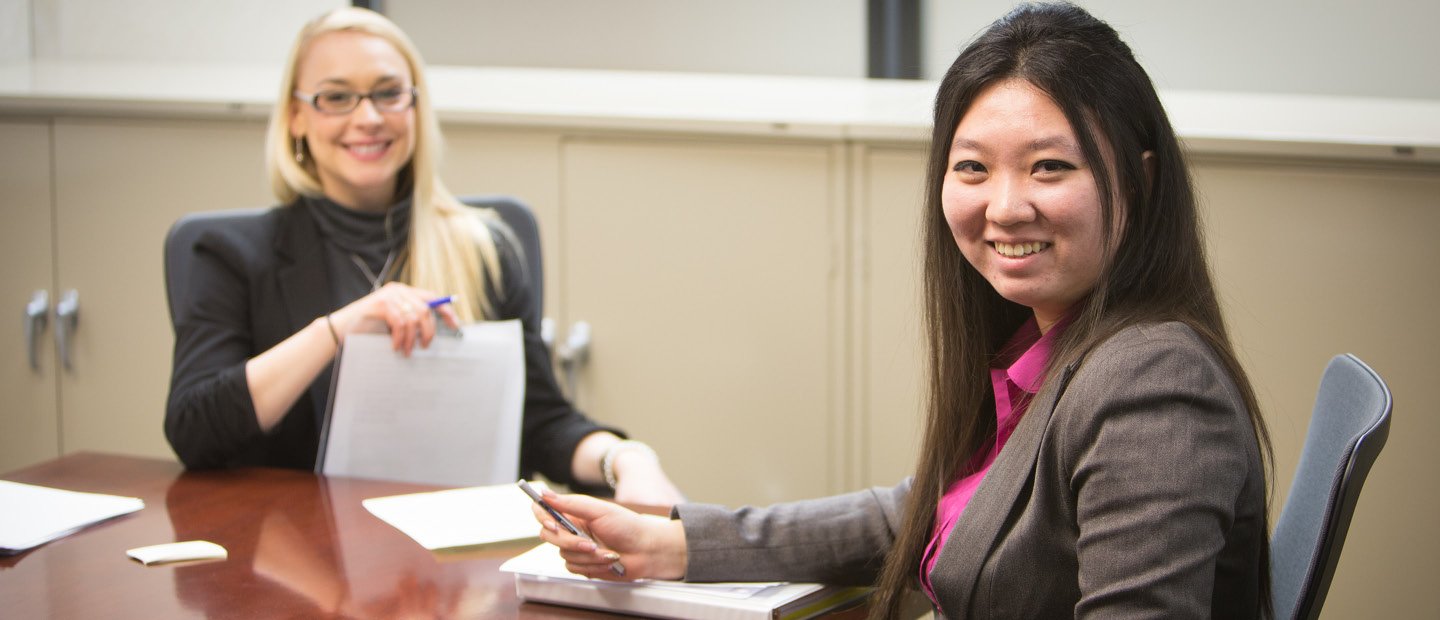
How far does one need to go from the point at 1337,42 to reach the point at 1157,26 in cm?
39

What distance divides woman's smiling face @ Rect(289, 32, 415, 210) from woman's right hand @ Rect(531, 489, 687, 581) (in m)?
1.02

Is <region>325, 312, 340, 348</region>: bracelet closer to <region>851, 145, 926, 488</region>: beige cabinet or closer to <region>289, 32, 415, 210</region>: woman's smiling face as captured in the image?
<region>289, 32, 415, 210</region>: woman's smiling face

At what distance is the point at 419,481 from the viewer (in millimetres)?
1936

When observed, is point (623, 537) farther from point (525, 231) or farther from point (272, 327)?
point (525, 231)

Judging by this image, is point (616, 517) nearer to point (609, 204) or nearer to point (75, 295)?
point (609, 204)

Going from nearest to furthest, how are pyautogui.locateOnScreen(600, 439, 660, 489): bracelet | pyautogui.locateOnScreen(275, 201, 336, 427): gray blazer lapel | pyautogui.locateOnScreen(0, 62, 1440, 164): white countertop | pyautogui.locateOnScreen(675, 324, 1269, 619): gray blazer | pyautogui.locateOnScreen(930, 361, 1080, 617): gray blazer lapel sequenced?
pyautogui.locateOnScreen(675, 324, 1269, 619): gray blazer < pyautogui.locateOnScreen(930, 361, 1080, 617): gray blazer lapel < pyautogui.locateOnScreen(600, 439, 660, 489): bracelet < pyautogui.locateOnScreen(275, 201, 336, 427): gray blazer lapel < pyautogui.locateOnScreen(0, 62, 1440, 164): white countertop

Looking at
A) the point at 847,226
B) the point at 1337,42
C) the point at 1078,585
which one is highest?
the point at 1337,42

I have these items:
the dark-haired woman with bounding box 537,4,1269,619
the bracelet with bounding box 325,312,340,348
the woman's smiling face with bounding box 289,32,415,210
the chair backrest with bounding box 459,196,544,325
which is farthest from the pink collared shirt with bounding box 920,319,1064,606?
the woman's smiling face with bounding box 289,32,415,210

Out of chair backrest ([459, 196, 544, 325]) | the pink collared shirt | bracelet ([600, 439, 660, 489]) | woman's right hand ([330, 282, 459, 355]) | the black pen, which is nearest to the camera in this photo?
the pink collared shirt

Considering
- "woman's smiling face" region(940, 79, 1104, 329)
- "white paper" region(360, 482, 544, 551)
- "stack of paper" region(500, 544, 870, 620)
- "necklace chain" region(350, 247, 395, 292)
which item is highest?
"woman's smiling face" region(940, 79, 1104, 329)

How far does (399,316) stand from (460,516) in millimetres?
379

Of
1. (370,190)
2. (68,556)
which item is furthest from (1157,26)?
(68,556)

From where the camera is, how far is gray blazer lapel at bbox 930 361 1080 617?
3.67ft

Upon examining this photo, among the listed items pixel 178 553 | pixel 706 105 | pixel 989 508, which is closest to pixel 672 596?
pixel 989 508
